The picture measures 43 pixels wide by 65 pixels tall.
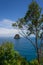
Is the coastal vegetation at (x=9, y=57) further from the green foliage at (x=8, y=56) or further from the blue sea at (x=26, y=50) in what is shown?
the blue sea at (x=26, y=50)

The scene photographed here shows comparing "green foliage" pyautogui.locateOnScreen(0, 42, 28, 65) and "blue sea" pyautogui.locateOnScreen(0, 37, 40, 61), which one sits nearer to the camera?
"green foliage" pyautogui.locateOnScreen(0, 42, 28, 65)

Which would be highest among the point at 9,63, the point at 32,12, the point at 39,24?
the point at 32,12

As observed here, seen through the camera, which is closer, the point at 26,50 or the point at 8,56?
the point at 8,56

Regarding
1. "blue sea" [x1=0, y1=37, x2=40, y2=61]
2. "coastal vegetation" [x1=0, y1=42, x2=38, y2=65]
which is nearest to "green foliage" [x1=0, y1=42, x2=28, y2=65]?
"coastal vegetation" [x1=0, y1=42, x2=38, y2=65]

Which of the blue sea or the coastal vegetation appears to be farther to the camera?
the blue sea

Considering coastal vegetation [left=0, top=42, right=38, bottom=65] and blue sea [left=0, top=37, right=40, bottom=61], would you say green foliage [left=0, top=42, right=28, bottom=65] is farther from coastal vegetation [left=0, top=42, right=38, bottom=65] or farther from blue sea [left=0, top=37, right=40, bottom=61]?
blue sea [left=0, top=37, right=40, bottom=61]

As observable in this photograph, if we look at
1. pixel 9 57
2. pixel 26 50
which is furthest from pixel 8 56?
pixel 26 50

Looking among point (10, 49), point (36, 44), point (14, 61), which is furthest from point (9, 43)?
point (36, 44)

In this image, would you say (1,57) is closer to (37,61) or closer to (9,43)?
(9,43)

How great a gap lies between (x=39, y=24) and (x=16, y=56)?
417 centimetres

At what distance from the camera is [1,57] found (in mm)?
17125

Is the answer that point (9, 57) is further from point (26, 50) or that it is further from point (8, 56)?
point (26, 50)

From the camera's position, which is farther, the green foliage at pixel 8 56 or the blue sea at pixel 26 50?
the blue sea at pixel 26 50

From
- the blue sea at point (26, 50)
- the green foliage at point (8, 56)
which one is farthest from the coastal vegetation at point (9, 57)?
the blue sea at point (26, 50)
